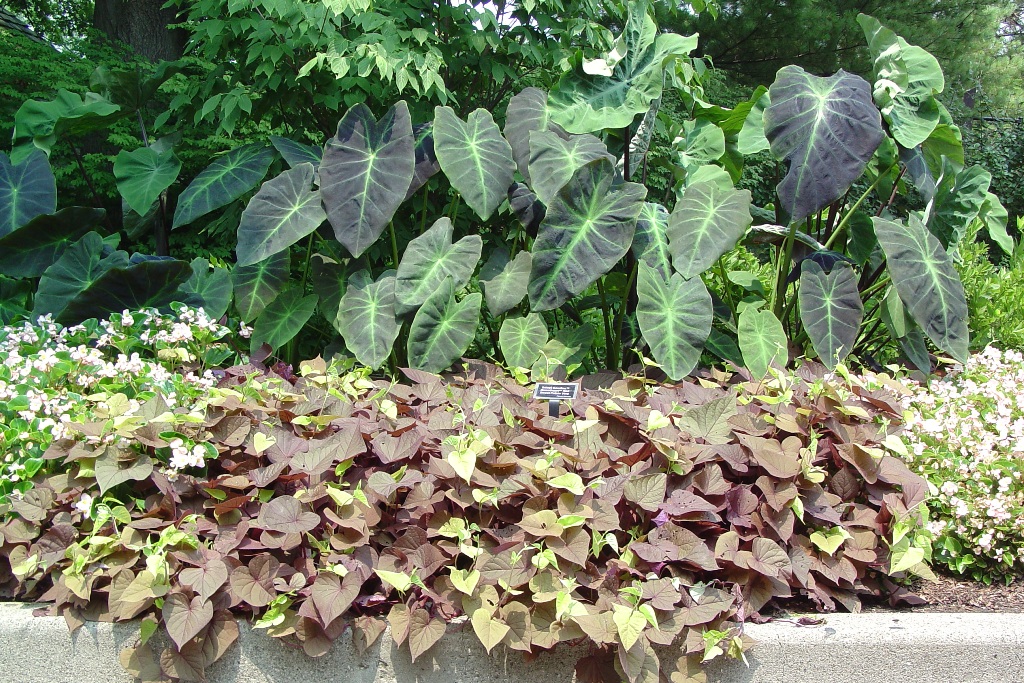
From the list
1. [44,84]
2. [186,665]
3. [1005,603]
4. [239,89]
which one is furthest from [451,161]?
[44,84]

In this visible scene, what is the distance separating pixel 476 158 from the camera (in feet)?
9.47

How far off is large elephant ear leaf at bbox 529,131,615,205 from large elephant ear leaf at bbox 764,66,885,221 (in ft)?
1.91

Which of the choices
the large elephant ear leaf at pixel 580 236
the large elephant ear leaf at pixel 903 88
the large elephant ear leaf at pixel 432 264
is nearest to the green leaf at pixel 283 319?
the large elephant ear leaf at pixel 432 264

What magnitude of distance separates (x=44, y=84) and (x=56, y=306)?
88.5 inches

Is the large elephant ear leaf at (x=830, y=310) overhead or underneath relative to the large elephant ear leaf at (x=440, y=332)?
overhead

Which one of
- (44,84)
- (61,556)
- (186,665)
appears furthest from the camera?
(44,84)

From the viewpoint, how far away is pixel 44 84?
4551mm

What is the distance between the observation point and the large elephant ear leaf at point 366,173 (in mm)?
2820

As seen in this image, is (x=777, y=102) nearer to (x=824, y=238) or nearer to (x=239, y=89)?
(x=824, y=238)

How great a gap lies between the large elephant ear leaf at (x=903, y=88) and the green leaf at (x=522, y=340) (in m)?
1.44

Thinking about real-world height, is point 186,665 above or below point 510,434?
below

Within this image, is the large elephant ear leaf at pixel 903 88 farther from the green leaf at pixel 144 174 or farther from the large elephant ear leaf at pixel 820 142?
the green leaf at pixel 144 174

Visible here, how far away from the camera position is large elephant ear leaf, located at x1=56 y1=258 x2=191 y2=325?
9.59 ft

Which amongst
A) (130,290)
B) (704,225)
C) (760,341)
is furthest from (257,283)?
(760,341)
